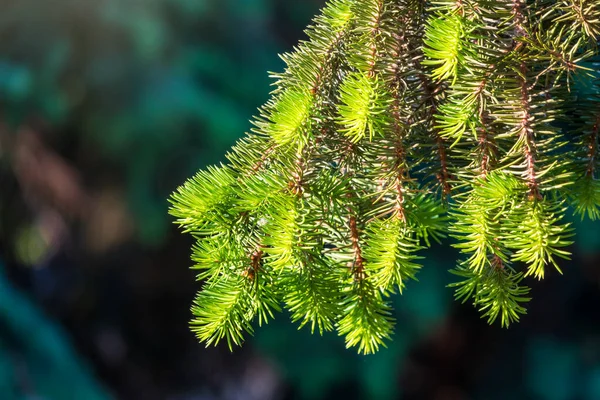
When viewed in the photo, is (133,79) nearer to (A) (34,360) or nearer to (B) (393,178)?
(A) (34,360)

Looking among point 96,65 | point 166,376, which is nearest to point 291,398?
point 166,376

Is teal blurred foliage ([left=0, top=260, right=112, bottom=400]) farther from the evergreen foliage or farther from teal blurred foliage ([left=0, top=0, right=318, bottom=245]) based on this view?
the evergreen foliage

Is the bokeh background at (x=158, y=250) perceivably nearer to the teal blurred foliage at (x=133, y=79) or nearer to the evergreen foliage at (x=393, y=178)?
the teal blurred foliage at (x=133, y=79)

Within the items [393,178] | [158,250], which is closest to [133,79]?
[158,250]

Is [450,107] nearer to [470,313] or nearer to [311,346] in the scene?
[311,346]

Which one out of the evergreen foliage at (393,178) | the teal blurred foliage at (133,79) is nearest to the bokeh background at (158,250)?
the teal blurred foliage at (133,79)

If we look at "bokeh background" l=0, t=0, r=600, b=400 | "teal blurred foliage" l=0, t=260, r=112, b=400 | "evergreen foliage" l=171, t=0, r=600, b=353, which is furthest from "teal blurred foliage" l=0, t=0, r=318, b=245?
"evergreen foliage" l=171, t=0, r=600, b=353
